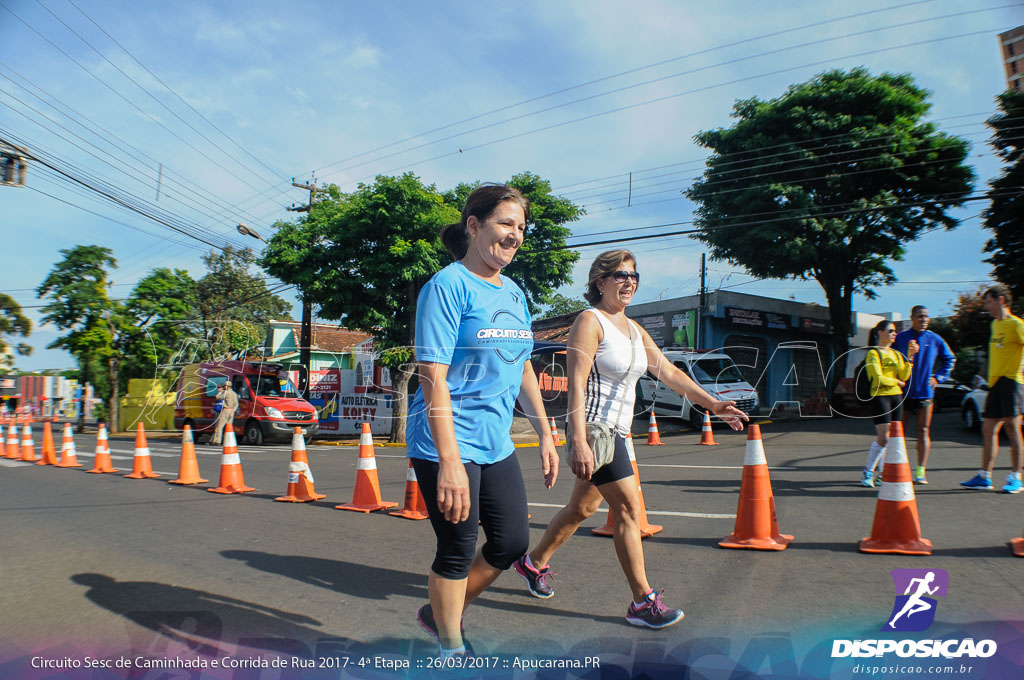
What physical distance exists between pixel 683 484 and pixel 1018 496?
10.4 feet

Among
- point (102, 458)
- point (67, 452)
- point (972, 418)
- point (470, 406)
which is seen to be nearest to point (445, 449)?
point (470, 406)

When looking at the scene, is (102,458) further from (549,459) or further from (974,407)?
(974,407)

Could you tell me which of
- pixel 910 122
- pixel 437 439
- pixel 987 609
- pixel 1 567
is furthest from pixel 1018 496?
pixel 910 122

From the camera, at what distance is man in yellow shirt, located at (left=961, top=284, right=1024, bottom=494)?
602 centimetres

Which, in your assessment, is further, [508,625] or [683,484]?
[683,484]

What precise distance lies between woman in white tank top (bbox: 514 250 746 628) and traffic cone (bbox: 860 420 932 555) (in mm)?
1692

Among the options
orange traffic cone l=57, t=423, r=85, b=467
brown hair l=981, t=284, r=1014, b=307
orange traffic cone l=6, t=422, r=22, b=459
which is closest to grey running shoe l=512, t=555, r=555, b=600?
brown hair l=981, t=284, r=1014, b=307

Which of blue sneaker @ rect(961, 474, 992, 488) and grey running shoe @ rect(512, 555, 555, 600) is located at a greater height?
blue sneaker @ rect(961, 474, 992, 488)

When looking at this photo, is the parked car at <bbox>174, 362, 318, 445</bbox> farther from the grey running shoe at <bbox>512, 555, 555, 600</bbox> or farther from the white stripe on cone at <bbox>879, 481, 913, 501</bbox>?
the white stripe on cone at <bbox>879, 481, 913, 501</bbox>

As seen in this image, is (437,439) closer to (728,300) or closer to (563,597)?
(563,597)

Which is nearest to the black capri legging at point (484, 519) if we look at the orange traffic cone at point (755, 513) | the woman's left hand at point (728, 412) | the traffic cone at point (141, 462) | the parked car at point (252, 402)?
the woman's left hand at point (728, 412)

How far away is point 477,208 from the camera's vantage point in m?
2.53

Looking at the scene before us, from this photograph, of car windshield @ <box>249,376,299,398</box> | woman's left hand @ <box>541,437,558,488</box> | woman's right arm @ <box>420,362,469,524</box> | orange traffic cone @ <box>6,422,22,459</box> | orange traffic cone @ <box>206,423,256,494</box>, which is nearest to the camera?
woman's right arm @ <box>420,362,469,524</box>

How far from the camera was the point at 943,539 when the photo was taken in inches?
175
